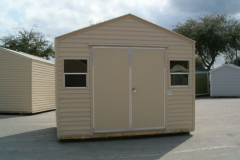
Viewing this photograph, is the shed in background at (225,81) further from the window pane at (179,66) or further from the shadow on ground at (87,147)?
the shadow on ground at (87,147)

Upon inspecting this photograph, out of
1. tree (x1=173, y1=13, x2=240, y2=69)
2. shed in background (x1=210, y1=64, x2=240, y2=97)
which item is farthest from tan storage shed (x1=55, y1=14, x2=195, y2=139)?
tree (x1=173, y1=13, x2=240, y2=69)

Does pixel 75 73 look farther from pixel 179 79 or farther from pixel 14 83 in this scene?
pixel 14 83

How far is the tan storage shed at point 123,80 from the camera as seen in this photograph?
7547 mm

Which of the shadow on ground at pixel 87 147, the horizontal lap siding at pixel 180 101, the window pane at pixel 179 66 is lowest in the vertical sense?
the shadow on ground at pixel 87 147

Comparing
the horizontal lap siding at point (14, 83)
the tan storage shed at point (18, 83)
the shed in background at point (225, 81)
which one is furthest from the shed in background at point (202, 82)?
the horizontal lap siding at point (14, 83)

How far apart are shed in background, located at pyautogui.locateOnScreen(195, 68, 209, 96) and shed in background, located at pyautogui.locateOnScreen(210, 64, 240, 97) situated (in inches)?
59.2

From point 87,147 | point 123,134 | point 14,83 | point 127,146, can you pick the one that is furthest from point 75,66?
point 14,83

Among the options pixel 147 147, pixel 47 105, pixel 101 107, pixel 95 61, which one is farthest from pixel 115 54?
pixel 47 105

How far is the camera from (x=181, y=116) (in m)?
8.29

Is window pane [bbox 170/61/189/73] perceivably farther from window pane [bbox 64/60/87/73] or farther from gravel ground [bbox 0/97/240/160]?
window pane [bbox 64/60/87/73]

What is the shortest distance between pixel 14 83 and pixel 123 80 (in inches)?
320

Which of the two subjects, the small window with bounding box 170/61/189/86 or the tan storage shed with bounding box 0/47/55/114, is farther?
the tan storage shed with bounding box 0/47/55/114

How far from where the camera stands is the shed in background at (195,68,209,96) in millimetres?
25375

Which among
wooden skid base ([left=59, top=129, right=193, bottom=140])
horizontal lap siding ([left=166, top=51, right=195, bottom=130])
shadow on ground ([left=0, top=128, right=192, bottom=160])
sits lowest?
shadow on ground ([left=0, top=128, right=192, bottom=160])
